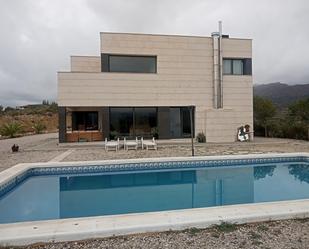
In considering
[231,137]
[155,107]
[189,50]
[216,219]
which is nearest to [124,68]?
[155,107]

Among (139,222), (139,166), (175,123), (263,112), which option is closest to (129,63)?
(175,123)

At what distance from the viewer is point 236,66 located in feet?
71.5

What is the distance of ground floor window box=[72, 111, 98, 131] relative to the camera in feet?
76.2

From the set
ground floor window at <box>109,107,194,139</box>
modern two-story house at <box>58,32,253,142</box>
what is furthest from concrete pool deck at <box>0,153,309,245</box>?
ground floor window at <box>109,107,194,139</box>

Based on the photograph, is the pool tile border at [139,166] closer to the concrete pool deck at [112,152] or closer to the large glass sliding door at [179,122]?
the concrete pool deck at [112,152]

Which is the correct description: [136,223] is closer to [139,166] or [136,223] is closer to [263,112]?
[139,166]

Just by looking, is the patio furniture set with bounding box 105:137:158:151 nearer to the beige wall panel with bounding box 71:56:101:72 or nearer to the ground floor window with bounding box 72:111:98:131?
the ground floor window with bounding box 72:111:98:131

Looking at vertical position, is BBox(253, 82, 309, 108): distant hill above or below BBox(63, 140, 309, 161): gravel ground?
above

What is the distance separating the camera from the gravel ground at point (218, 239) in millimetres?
4027

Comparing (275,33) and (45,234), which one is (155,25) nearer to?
(275,33)

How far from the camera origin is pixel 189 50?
20812 mm

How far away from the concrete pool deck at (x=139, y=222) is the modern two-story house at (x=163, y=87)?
14.8m

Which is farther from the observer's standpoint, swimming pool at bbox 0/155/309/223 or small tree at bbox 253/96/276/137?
small tree at bbox 253/96/276/137

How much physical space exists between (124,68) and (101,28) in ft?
13.8
